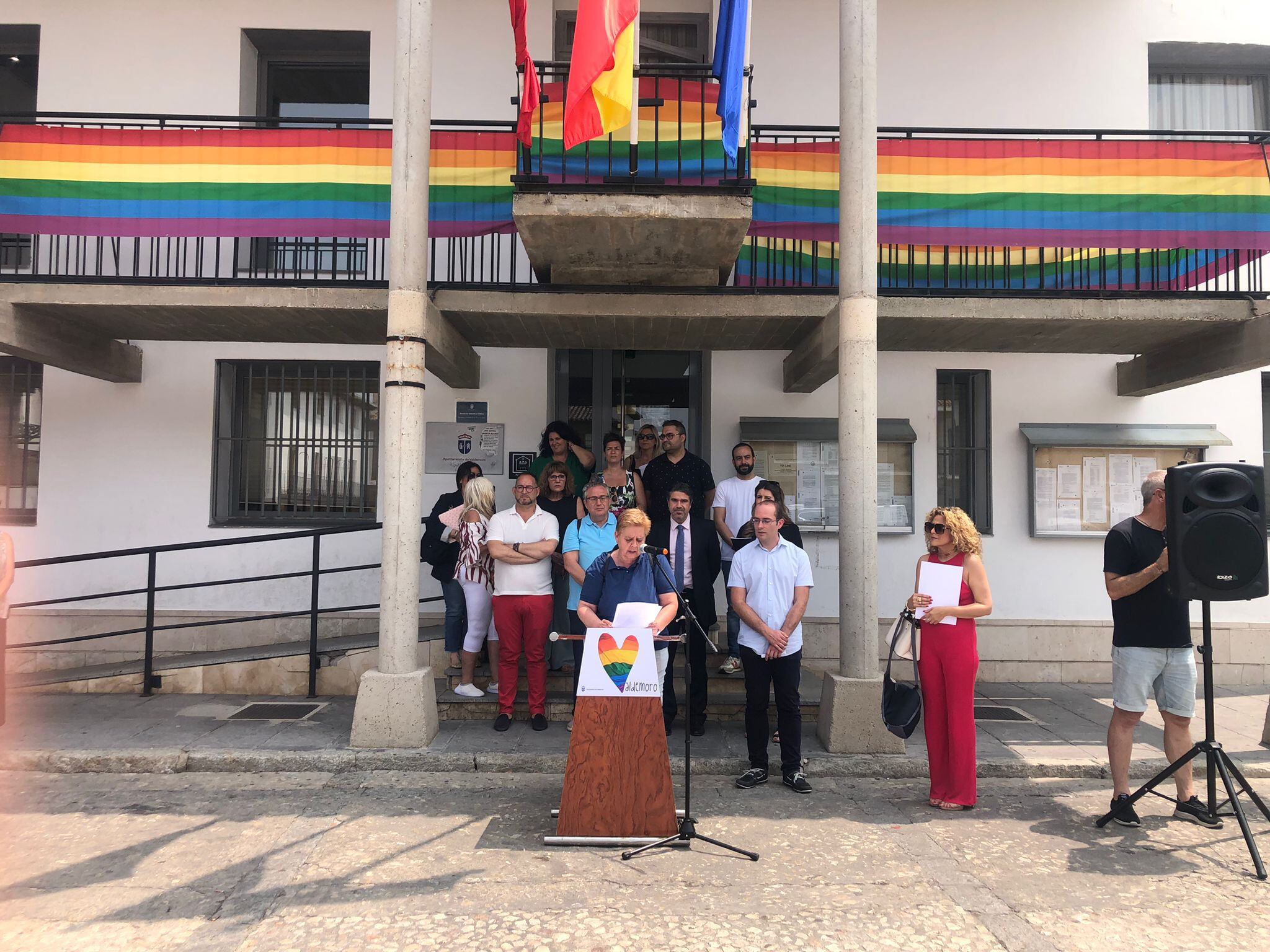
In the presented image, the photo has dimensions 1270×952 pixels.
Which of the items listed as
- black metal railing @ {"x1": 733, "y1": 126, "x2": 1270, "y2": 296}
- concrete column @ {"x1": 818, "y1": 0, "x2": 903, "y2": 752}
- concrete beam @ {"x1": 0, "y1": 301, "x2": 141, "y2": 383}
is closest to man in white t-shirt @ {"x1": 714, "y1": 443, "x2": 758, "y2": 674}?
concrete column @ {"x1": 818, "y1": 0, "x2": 903, "y2": 752}

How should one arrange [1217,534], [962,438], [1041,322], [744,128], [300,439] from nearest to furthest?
[1217,534] → [744,128] → [1041,322] → [300,439] → [962,438]

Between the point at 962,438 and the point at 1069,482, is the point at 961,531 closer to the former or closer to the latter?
the point at 962,438

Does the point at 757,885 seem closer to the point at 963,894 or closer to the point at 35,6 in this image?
the point at 963,894

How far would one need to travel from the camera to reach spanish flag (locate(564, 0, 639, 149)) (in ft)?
17.6

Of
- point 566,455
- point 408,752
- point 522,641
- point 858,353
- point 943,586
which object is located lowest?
point 408,752

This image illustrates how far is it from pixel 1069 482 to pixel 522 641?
635 cm

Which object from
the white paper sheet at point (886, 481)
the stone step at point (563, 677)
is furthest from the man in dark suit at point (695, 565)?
the white paper sheet at point (886, 481)

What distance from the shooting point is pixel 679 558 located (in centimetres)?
606

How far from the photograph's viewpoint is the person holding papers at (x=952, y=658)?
15.9ft

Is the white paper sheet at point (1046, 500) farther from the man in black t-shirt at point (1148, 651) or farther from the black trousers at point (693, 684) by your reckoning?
the black trousers at point (693, 684)

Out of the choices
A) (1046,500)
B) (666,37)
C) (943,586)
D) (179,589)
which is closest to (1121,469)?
(1046,500)

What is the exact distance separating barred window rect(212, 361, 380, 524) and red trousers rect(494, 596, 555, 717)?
3229 millimetres

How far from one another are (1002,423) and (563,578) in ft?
17.6

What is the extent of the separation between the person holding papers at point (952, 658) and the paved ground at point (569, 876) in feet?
0.83
